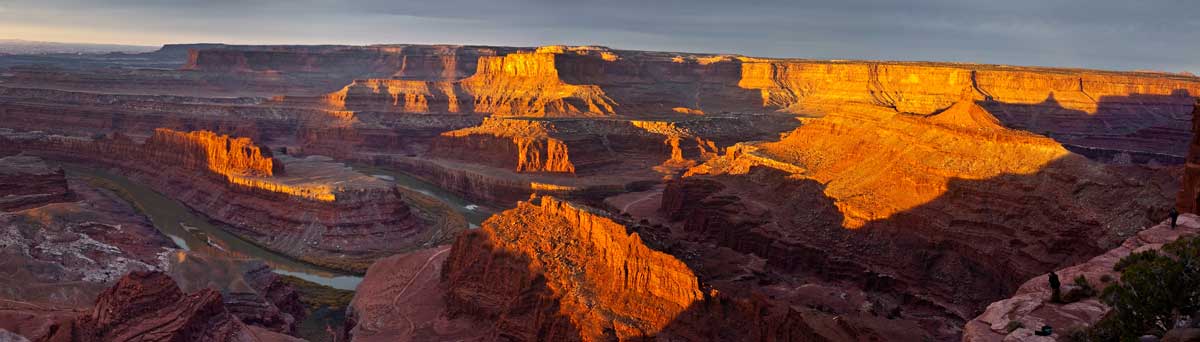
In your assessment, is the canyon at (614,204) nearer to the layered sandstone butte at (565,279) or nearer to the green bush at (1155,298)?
the layered sandstone butte at (565,279)

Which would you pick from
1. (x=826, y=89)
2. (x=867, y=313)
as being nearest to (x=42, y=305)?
(x=867, y=313)

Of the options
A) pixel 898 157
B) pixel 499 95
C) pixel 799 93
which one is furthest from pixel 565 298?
pixel 799 93

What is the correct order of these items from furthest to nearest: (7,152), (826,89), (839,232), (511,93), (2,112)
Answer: (826,89) → (511,93) → (2,112) → (7,152) → (839,232)

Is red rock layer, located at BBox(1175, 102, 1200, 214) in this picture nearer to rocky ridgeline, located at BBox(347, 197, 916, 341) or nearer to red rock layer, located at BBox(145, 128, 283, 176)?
rocky ridgeline, located at BBox(347, 197, 916, 341)

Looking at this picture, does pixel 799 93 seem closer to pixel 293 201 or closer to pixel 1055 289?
pixel 293 201

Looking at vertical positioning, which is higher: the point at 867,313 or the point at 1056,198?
the point at 1056,198

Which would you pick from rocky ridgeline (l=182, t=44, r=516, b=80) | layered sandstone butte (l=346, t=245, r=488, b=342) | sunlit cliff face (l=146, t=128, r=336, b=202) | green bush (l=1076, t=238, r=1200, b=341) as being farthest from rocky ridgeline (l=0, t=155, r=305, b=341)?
rocky ridgeline (l=182, t=44, r=516, b=80)

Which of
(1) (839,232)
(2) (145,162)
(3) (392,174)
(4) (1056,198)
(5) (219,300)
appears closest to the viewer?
(5) (219,300)

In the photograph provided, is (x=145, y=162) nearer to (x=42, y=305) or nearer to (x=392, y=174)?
(x=392, y=174)
